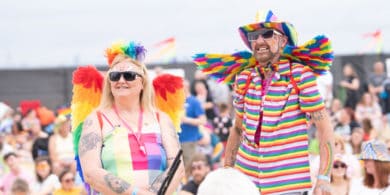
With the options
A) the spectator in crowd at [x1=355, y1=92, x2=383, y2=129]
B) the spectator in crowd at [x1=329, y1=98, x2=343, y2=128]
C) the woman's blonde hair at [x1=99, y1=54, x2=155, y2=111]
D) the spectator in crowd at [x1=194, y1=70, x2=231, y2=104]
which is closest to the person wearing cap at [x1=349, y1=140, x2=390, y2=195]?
the woman's blonde hair at [x1=99, y1=54, x2=155, y2=111]

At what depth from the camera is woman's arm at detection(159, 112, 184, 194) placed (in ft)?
20.1

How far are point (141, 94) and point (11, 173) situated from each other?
590cm

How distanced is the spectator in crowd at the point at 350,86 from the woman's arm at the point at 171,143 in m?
10.1

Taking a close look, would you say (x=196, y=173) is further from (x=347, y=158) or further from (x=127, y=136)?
(x=127, y=136)

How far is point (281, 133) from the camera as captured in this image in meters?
6.14

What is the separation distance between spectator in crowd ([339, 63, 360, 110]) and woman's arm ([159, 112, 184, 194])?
33.0ft

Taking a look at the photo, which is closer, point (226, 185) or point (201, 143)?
point (226, 185)

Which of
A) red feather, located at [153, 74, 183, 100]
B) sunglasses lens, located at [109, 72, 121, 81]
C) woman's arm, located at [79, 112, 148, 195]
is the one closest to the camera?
woman's arm, located at [79, 112, 148, 195]

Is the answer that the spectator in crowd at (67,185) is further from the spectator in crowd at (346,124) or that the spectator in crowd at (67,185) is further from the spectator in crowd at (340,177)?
the spectator in crowd at (346,124)

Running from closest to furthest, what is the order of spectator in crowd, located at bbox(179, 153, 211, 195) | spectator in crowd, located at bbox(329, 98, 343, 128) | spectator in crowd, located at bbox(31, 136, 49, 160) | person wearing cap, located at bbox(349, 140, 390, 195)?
person wearing cap, located at bbox(349, 140, 390, 195)
spectator in crowd, located at bbox(179, 153, 211, 195)
spectator in crowd, located at bbox(31, 136, 49, 160)
spectator in crowd, located at bbox(329, 98, 343, 128)

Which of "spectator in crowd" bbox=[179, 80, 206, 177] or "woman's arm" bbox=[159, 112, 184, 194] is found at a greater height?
"woman's arm" bbox=[159, 112, 184, 194]

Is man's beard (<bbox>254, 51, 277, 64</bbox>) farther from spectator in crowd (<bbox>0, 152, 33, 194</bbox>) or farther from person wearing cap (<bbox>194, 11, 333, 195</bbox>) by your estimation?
spectator in crowd (<bbox>0, 152, 33, 194</bbox>)

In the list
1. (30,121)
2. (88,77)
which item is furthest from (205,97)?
(88,77)

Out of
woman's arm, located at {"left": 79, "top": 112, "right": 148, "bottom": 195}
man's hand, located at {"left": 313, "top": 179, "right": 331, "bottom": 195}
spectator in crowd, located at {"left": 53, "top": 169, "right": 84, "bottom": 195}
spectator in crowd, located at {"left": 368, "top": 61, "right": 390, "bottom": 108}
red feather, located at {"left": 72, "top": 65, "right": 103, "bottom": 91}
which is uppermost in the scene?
red feather, located at {"left": 72, "top": 65, "right": 103, "bottom": 91}
